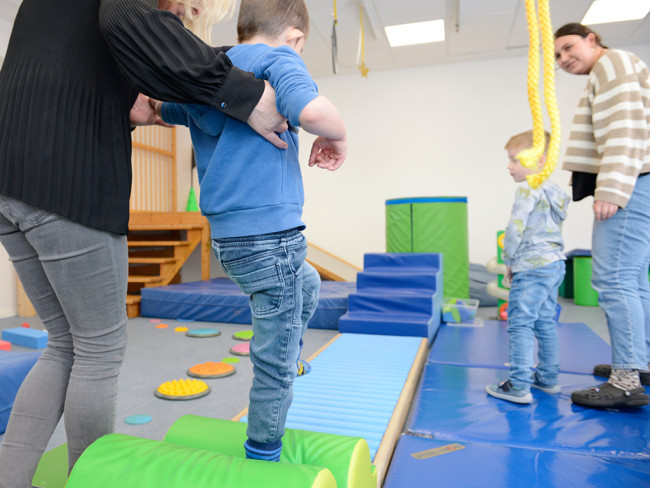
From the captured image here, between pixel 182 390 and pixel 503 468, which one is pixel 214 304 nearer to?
pixel 182 390

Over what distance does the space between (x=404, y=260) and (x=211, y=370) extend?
5.86 ft

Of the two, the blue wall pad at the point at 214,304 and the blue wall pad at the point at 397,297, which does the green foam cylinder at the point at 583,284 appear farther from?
the blue wall pad at the point at 214,304

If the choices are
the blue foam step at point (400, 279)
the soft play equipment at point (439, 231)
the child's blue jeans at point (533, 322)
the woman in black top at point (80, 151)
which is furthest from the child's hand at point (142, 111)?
the soft play equipment at point (439, 231)

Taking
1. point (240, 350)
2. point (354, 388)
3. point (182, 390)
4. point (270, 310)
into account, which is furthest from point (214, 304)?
point (270, 310)

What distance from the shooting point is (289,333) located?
89 centimetres

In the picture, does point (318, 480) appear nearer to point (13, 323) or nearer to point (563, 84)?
point (13, 323)

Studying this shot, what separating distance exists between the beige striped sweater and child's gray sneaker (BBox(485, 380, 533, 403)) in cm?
77

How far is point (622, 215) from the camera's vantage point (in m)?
1.62

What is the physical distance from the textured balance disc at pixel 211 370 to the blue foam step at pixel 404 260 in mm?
1526

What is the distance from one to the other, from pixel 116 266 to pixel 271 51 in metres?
0.51

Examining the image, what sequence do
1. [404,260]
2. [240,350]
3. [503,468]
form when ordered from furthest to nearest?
[404,260] → [240,350] → [503,468]

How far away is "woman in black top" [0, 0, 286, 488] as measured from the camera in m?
0.77

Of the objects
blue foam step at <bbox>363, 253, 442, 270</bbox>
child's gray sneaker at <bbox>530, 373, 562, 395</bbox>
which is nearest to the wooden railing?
blue foam step at <bbox>363, 253, 442, 270</bbox>

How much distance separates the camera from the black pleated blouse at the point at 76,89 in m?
0.77
